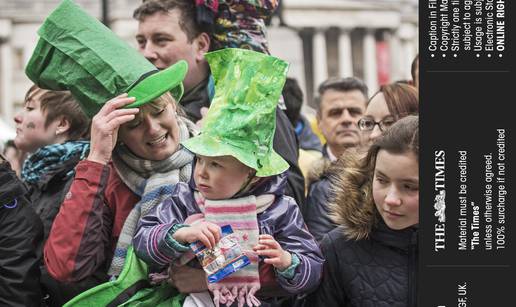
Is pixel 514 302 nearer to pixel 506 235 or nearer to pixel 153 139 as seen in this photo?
pixel 506 235

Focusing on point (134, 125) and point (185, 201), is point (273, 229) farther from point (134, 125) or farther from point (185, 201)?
point (134, 125)

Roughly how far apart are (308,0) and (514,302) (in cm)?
6604

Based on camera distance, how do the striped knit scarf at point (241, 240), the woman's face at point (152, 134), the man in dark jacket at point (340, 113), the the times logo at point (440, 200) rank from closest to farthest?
the the times logo at point (440, 200), the striped knit scarf at point (241, 240), the woman's face at point (152, 134), the man in dark jacket at point (340, 113)

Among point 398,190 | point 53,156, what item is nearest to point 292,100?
point 53,156

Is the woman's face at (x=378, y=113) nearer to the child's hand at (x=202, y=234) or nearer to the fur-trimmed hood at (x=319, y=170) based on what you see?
the fur-trimmed hood at (x=319, y=170)

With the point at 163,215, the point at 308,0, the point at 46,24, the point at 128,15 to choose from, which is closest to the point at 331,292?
the point at 163,215

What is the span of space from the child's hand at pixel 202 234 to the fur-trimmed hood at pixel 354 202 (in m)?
0.55

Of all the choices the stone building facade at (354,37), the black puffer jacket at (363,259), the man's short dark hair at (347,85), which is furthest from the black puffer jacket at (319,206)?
the stone building facade at (354,37)

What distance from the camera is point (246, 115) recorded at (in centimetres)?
302

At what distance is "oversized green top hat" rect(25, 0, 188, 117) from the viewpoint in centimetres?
333

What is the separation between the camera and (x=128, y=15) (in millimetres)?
45781

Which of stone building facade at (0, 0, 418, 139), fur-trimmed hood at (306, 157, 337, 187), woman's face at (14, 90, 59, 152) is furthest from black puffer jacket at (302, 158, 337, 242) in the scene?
stone building facade at (0, 0, 418, 139)

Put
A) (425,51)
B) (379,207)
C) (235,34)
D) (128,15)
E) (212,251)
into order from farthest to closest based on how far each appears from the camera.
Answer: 1. (128,15)
2. (235,34)
3. (379,207)
4. (212,251)
5. (425,51)

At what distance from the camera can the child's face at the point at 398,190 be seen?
3.06 meters
